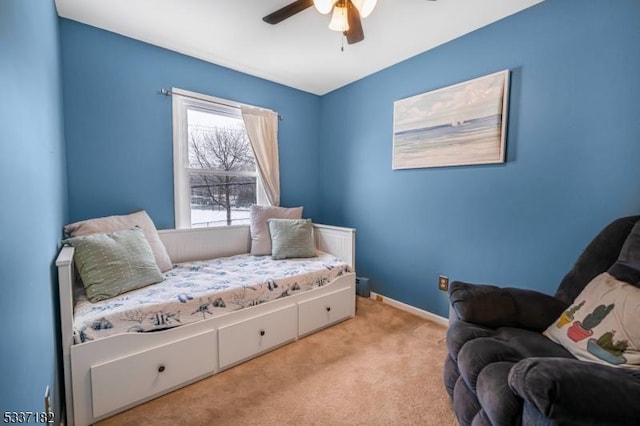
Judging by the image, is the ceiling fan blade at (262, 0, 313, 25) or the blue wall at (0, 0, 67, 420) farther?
the ceiling fan blade at (262, 0, 313, 25)

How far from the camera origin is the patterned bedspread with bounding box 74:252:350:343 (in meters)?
1.42

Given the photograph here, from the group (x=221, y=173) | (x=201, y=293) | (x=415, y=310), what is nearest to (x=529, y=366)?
(x=201, y=293)

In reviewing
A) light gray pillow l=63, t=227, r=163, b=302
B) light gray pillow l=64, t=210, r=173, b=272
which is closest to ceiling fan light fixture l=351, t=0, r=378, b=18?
light gray pillow l=63, t=227, r=163, b=302

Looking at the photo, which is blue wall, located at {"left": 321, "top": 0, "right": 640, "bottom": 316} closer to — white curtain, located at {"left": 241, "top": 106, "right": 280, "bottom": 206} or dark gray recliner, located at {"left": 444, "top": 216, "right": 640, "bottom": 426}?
dark gray recliner, located at {"left": 444, "top": 216, "right": 640, "bottom": 426}

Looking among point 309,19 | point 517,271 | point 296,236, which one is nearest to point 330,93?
point 309,19

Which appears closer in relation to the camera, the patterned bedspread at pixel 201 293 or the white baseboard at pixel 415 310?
the patterned bedspread at pixel 201 293

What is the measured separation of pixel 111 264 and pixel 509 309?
7.34 ft

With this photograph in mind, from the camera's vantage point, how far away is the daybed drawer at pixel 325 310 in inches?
84.4

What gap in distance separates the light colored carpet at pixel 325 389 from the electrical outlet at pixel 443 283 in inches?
15.4

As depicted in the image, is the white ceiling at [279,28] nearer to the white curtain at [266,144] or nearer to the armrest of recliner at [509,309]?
the white curtain at [266,144]

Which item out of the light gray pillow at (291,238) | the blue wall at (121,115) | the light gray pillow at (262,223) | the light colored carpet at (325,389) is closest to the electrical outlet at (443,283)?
the light colored carpet at (325,389)

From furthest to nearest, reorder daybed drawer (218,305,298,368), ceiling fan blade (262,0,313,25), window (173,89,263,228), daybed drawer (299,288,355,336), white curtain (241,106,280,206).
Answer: white curtain (241,106,280,206) < window (173,89,263,228) < daybed drawer (299,288,355,336) < daybed drawer (218,305,298,368) < ceiling fan blade (262,0,313,25)

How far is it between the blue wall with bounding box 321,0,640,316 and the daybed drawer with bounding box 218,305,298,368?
1238 mm

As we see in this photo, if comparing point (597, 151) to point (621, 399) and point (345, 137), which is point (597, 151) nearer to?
point (621, 399)
